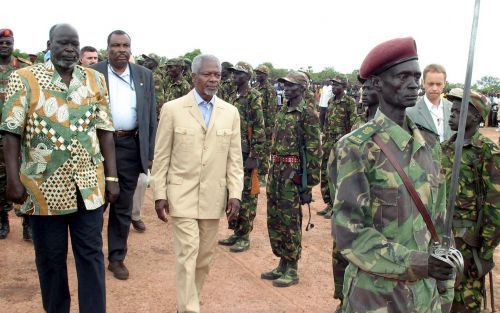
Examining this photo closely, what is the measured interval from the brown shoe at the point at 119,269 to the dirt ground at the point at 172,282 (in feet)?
0.19

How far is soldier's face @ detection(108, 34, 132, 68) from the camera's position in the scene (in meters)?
5.16

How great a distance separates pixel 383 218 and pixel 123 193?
3590 millimetres

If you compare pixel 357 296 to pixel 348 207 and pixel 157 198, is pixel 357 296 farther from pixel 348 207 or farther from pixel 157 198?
pixel 157 198

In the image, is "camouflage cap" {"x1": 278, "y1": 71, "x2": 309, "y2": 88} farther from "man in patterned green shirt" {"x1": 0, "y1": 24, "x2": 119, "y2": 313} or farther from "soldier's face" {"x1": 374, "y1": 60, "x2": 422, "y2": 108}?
"soldier's face" {"x1": 374, "y1": 60, "x2": 422, "y2": 108}

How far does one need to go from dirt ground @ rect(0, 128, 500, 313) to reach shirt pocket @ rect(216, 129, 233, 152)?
5.13ft

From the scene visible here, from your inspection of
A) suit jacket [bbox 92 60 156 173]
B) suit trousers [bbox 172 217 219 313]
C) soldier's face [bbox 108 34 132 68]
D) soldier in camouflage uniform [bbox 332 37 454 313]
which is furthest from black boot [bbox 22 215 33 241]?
soldier in camouflage uniform [bbox 332 37 454 313]

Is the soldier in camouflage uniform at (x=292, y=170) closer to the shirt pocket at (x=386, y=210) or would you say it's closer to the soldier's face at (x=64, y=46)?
the soldier's face at (x=64, y=46)

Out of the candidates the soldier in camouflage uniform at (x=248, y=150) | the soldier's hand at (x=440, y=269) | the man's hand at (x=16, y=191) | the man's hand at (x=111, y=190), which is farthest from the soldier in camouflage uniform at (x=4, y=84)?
the soldier's hand at (x=440, y=269)

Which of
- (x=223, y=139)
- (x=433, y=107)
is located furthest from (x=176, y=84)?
(x=223, y=139)

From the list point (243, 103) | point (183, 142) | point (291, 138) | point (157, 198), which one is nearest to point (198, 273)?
point (157, 198)

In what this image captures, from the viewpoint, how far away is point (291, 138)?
5453mm

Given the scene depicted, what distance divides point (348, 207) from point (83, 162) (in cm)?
218

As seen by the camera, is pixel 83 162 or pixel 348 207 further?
pixel 83 162

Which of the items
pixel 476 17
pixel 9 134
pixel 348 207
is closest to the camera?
pixel 476 17
